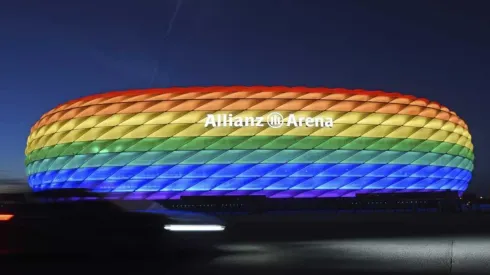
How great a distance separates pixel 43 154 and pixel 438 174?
33.1m

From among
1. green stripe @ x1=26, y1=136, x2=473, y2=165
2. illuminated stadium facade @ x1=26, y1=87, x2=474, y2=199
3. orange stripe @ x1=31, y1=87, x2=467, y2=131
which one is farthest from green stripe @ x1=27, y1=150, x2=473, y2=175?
orange stripe @ x1=31, y1=87, x2=467, y2=131

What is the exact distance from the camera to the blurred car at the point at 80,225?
39.3 ft

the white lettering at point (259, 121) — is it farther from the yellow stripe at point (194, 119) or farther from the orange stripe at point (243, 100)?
the orange stripe at point (243, 100)

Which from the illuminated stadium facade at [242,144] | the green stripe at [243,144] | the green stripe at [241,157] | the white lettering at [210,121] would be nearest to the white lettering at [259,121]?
the illuminated stadium facade at [242,144]

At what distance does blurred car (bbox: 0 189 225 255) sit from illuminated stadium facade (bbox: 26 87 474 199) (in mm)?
33058

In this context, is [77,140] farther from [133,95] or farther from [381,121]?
[381,121]

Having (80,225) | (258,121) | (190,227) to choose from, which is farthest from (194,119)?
(80,225)

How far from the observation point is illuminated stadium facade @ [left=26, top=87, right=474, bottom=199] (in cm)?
4569

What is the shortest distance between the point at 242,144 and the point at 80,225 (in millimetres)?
33583

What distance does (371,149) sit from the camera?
155 feet

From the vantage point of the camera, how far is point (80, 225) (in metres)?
12.0

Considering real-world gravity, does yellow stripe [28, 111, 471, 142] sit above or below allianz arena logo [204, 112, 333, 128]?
above

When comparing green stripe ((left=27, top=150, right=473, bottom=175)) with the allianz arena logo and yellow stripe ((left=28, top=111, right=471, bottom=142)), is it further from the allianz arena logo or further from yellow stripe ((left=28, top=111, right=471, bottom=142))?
yellow stripe ((left=28, top=111, right=471, bottom=142))

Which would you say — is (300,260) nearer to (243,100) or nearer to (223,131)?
(223,131)
